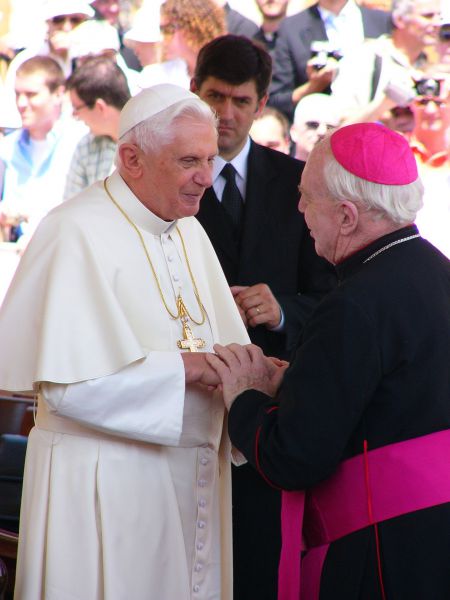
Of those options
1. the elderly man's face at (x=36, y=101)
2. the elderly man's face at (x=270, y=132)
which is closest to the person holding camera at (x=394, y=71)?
the elderly man's face at (x=270, y=132)

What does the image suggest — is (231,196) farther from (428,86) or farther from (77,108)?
(428,86)

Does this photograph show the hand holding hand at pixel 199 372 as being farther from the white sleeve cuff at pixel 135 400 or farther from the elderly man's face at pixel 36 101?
the elderly man's face at pixel 36 101

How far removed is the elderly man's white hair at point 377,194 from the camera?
232cm

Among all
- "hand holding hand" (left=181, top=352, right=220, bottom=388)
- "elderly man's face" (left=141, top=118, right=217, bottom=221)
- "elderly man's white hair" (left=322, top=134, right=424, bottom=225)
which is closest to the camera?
"elderly man's white hair" (left=322, top=134, right=424, bottom=225)

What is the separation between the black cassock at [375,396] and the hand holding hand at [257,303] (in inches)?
41.1

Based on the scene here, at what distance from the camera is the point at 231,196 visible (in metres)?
3.81

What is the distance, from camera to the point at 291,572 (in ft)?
8.05

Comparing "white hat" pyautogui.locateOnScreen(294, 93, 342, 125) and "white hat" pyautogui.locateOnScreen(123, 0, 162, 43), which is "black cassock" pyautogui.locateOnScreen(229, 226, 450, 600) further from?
"white hat" pyautogui.locateOnScreen(123, 0, 162, 43)

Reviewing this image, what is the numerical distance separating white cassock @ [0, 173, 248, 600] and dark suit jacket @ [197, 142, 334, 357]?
2.75 ft

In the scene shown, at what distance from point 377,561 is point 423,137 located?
3.93 meters

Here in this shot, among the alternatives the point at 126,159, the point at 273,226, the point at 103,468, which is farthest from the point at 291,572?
the point at 273,226

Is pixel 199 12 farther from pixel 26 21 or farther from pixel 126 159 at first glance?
pixel 126 159

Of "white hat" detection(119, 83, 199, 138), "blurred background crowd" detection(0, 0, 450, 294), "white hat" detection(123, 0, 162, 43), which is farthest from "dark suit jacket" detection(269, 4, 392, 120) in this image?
"white hat" detection(119, 83, 199, 138)

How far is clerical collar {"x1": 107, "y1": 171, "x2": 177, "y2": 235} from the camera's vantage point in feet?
9.37
